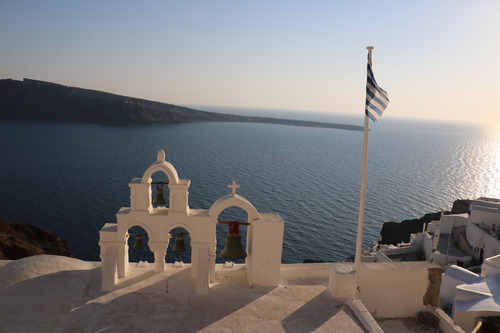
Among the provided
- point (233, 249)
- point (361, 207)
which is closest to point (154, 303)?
point (233, 249)

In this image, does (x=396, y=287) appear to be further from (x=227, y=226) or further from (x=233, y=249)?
(x=227, y=226)

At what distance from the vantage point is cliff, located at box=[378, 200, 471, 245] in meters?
54.5

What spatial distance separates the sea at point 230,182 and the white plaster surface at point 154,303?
98.0 feet

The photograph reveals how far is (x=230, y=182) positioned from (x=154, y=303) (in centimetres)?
6477

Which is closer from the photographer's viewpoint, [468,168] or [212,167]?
[212,167]

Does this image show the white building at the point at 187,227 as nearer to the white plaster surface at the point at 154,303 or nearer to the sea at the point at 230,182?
the white plaster surface at the point at 154,303

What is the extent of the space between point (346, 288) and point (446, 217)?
120ft

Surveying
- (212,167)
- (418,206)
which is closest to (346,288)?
(418,206)

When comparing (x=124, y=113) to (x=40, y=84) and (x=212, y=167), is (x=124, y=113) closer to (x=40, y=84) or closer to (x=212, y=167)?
(x=40, y=84)

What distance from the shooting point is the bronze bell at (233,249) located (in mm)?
11750

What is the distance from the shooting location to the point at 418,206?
71.7 m

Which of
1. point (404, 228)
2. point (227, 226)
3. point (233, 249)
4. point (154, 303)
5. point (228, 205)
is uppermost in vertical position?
point (228, 205)

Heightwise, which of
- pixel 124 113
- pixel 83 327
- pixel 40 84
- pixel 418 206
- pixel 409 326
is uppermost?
pixel 40 84

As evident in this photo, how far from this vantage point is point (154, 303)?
1081cm
